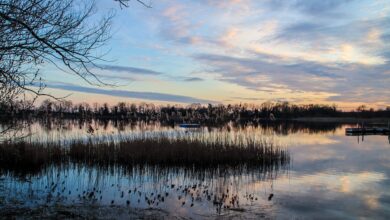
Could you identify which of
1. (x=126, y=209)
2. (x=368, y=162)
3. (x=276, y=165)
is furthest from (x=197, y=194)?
(x=368, y=162)

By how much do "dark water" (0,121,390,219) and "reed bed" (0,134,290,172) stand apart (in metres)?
0.92

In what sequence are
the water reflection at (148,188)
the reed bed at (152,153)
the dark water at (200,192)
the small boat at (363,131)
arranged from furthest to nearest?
the small boat at (363,131) → the reed bed at (152,153) → the water reflection at (148,188) → the dark water at (200,192)

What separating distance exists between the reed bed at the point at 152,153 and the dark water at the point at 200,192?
0.92 m

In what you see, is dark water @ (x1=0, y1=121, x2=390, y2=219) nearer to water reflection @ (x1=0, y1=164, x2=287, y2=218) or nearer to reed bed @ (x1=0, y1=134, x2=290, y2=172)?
water reflection @ (x1=0, y1=164, x2=287, y2=218)

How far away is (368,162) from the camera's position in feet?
57.6

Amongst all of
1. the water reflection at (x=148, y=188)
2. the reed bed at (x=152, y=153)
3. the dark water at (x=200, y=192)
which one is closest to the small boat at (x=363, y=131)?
the dark water at (x=200, y=192)

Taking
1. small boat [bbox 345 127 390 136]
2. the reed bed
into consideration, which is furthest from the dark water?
small boat [bbox 345 127 390 136]

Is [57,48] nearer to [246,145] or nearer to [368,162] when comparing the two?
[246,145]

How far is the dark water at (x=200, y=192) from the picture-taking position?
7.84 m

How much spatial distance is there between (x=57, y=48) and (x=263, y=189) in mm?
7410

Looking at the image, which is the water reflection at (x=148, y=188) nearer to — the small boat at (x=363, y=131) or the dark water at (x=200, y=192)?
the dark water at (x=200, y=192)

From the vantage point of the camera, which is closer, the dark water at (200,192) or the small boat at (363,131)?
the dark water at (200,192)

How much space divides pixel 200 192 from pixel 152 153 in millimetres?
5586

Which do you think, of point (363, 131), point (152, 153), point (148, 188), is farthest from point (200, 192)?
point (363, 131)
